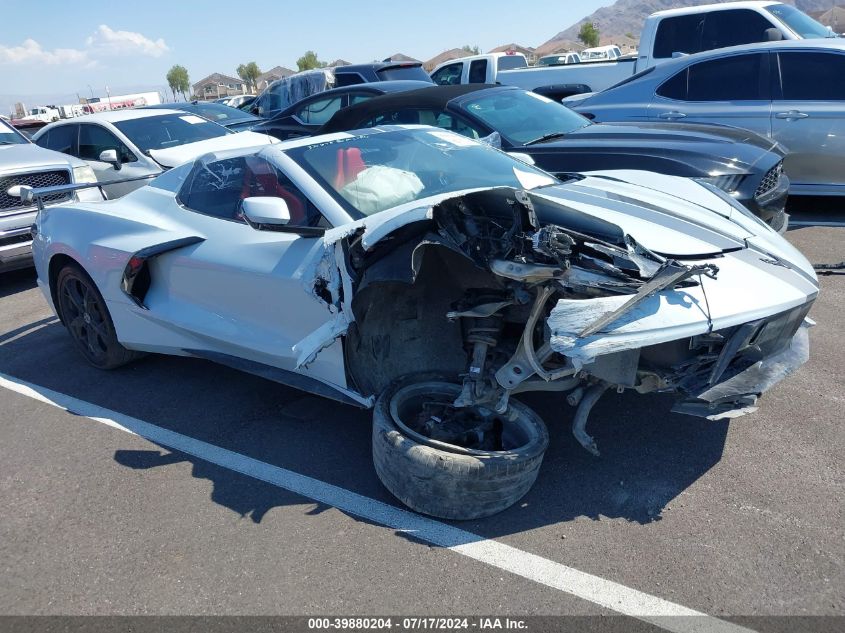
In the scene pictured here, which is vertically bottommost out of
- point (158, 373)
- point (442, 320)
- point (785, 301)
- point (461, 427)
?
point (158, 373)

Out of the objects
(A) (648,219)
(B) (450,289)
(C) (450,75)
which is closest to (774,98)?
(A) (648,219)

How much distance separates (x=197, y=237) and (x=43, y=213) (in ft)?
6.08

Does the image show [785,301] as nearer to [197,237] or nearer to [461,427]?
[461,427]

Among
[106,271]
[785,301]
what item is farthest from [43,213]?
[785,301]

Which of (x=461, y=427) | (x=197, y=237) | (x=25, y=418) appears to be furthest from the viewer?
(x=25, y=418)

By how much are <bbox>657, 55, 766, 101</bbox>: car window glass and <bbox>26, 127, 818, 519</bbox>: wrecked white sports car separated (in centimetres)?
399

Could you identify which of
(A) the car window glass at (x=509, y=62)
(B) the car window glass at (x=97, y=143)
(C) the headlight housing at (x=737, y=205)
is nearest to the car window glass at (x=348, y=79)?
(B) the car window glass at (x=97, y=143)

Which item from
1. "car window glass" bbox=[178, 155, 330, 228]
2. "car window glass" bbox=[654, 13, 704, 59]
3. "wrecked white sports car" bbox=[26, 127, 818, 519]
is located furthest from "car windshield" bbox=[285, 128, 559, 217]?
"car window glass" bbox=[654, 13, 704, 59]

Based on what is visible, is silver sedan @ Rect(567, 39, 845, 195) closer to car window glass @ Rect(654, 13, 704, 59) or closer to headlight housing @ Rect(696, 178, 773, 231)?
car window glass @ Rect(654, 13, 704, 59)

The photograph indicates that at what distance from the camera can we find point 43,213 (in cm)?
504

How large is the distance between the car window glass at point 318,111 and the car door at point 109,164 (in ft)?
7.89

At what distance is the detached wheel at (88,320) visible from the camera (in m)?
4.64

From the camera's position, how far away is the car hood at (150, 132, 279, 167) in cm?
829

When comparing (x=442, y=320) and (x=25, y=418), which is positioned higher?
(x=442, y=320)
